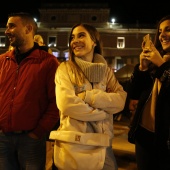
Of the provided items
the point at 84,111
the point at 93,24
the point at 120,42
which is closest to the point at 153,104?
the point at 84,111

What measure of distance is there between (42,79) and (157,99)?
1.13 m

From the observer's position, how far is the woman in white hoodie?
2020 mm

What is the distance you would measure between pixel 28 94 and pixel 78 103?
0.70 meters

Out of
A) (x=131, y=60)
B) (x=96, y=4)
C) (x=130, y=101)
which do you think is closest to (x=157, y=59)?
(x=130, y=101)

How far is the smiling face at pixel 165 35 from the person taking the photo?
235 cm

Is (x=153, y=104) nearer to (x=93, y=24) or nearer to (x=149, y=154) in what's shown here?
(x=149, y=154)

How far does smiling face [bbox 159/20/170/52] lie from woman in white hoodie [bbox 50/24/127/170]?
21.8 inches

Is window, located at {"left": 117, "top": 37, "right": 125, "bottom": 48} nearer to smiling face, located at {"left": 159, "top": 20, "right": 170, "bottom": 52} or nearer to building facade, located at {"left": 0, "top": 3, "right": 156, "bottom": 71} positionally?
building facade, located at {"left": 0, "top": 3, "right": 156, "bottom": 71}

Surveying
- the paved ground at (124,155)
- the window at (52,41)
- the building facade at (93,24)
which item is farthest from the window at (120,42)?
the paved ground at (124,155)

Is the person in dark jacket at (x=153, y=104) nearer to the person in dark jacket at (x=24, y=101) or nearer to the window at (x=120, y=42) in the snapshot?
the person in dark jacket at (x=24, y=101)

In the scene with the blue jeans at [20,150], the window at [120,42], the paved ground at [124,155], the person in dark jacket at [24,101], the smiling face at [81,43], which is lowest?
the paved ground at [124,155]

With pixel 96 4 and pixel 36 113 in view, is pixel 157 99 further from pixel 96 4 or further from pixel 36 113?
pixel 96 4

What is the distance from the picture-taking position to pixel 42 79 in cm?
264

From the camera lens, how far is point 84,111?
6.71 ft
